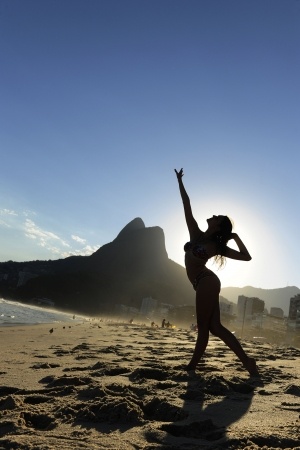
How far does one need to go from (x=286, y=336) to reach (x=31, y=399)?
83.0 metres

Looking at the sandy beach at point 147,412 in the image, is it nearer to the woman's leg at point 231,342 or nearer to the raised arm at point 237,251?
the woman's leg at point 231,342

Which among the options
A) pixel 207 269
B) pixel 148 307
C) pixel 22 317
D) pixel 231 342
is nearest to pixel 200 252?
pixel 207 269

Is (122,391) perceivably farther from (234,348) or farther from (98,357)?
(98,357)

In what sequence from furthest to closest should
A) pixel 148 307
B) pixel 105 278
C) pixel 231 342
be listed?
pixel 105 278 < pixel 148 307 < pixel 231 342

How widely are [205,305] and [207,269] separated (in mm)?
469

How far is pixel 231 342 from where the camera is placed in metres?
4.38

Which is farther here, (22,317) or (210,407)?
(22,317)

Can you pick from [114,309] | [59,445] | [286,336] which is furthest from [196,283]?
[114,309]

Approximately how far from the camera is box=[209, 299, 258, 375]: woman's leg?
429 centimetres

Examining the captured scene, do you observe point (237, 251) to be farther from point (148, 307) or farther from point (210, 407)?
point (148, 307)

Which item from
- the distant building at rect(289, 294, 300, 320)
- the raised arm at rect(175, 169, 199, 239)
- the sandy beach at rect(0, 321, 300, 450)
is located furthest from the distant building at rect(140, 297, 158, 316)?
the sandy beach at rect(0, 321, 300, 450)

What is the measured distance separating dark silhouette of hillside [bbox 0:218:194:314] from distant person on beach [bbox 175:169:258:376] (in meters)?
141

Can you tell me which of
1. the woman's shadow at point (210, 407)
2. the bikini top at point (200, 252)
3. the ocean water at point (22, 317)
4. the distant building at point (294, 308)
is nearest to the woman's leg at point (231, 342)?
the woman's shadow at point (210, 407)

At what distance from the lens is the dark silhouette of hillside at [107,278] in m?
146
